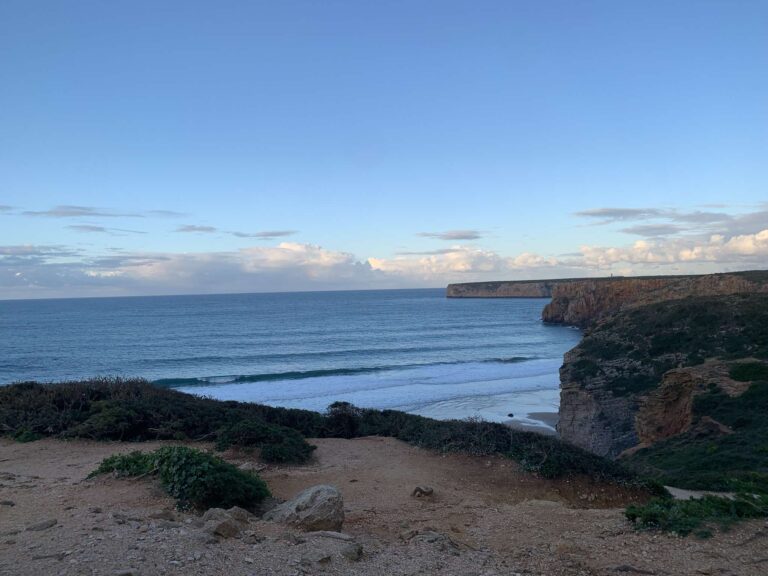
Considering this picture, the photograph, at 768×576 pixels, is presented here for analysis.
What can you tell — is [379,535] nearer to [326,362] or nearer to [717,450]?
[717,450]

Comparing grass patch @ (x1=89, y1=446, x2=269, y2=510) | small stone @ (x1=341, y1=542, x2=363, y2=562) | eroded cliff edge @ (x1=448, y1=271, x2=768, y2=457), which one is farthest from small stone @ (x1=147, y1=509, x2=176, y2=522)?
eroded cliff edge @ (x1=448, y1=271, x2=768, y2=457)

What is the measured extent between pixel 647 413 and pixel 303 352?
33.8 m

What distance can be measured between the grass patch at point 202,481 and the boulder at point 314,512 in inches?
23.9

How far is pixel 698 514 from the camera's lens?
6766 mm

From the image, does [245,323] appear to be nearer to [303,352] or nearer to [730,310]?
[303,352]

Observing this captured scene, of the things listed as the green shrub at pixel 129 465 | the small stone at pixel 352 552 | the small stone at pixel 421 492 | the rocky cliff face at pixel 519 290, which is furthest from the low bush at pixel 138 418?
the rocky cliff face at pixel 519 290

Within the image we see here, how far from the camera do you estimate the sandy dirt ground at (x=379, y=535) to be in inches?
219

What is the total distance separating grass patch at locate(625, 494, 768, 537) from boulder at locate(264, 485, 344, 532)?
11.5ft

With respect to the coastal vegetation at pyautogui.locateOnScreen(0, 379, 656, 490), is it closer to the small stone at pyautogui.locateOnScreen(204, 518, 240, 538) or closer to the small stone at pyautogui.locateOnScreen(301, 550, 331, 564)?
the small stone at pyautogui.locateOnScreen(204, 518, 240, 538)

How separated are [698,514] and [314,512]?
14.6 feet

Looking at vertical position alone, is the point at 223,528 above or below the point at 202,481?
below

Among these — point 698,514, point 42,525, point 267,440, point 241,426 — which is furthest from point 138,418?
point 698,514

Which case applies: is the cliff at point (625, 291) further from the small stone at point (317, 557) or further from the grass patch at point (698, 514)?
the small stone at point (317, 557)

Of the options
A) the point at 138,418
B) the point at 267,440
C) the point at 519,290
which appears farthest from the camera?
the point at 519,290
